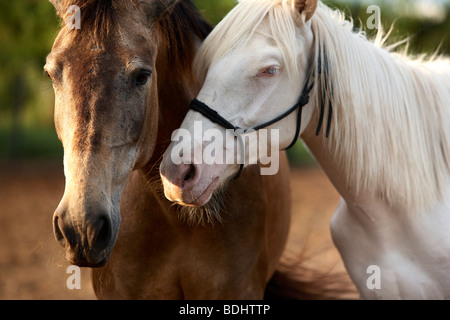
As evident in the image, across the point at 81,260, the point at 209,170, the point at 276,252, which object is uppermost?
the point at 209,170

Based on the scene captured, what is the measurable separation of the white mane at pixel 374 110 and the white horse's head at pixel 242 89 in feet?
0.04

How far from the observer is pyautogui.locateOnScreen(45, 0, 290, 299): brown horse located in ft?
6.63

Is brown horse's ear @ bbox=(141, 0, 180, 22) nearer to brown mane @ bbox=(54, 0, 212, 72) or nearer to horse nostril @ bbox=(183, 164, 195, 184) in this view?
brown mane @ bbox=(54, 0, 212, 72)

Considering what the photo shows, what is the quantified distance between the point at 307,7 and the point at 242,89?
0.53 meters

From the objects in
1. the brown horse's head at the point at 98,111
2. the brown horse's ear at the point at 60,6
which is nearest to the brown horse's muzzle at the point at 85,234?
the brown horse's head at the point at 98,111

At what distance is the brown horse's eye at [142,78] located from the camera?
7.18 feet

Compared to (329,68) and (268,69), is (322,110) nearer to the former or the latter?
(329,68)

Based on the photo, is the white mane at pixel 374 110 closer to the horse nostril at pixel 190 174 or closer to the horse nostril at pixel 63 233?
the horse nostril at pixel 190 174

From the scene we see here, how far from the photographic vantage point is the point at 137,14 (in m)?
2.29

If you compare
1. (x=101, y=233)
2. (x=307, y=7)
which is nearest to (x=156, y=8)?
(x=307, y=7)

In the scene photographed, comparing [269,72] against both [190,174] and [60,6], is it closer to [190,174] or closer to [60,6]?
[190,174]

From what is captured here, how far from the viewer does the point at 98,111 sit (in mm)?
2051
